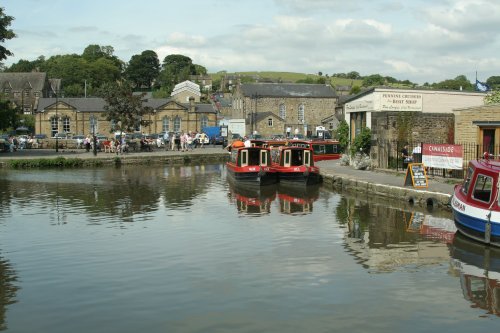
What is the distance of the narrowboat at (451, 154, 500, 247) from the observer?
15.8 meters

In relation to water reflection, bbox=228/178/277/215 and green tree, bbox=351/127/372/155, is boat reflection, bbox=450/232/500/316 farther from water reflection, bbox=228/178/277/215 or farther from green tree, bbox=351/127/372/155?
green tree, bbox=351/127/372/155

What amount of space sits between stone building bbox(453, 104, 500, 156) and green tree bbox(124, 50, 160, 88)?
435 ft

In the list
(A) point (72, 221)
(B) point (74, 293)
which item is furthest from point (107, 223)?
(B) point (74, 293)

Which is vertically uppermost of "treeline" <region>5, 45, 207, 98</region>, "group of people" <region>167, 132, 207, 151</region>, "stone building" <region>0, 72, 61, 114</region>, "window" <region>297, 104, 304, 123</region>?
"treeline" <region>5, 45, 207, 98</region>

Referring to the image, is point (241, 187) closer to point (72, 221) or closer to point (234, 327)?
point (72, 221)

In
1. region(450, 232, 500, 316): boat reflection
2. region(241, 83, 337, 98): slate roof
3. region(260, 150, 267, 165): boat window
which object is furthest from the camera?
region(241, 83, 337, 98): slate roof

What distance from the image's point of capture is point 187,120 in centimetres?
7362

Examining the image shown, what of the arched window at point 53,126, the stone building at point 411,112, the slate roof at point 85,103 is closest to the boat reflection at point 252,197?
the stone building at point 411,112

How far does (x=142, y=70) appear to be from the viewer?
155 m

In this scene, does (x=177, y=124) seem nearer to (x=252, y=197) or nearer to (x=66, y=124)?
(x=66, y=124)

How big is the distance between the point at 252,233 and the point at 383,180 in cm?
1120

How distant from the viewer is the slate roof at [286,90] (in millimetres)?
85062

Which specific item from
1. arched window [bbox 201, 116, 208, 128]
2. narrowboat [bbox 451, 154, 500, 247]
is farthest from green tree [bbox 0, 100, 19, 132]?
narrowboat [bbox 451, 154, 500, 247]

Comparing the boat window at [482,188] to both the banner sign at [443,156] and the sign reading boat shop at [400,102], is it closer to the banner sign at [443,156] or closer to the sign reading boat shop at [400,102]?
the banner sign at [443,156]
